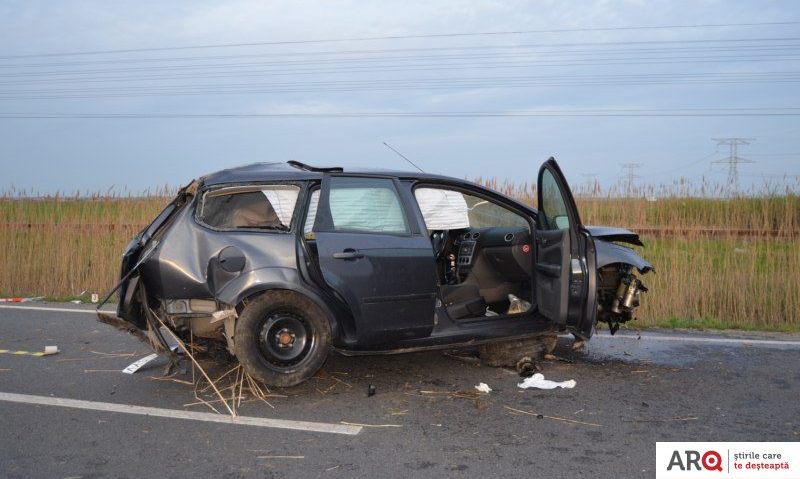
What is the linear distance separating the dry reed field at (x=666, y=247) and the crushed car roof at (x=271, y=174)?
13.6 ft

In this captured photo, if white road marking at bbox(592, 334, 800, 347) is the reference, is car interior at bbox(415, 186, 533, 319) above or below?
above

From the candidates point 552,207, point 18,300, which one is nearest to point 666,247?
point 552,207

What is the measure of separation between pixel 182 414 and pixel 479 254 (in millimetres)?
2795

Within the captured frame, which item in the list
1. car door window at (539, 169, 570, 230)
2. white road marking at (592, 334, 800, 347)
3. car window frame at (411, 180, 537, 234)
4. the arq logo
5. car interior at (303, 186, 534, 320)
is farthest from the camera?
white road marking at (592, 334, 800, 347)

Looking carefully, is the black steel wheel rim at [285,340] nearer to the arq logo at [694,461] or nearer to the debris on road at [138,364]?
the debris on road at [138,364]

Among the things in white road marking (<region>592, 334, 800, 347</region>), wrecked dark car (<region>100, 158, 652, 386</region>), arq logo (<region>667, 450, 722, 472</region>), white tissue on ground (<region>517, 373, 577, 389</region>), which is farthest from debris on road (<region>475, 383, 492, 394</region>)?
white road marking (<region>592, 334, 800, 347</region>)

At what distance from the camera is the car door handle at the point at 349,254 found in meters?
5.20

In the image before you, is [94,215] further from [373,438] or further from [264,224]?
[373,438]

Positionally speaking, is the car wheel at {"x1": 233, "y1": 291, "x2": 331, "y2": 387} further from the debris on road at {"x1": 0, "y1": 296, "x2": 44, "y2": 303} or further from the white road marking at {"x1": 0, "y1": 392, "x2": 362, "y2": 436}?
the debris on road at {"x1": 0, "y1": 296, "x2": 44, "y2": 303}

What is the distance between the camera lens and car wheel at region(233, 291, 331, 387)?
5.11m

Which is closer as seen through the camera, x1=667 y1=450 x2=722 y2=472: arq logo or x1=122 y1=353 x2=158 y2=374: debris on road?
x1=667 y1=450 x2=722 y2=472: arq logo

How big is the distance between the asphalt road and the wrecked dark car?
402 mm

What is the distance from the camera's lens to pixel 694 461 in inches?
160

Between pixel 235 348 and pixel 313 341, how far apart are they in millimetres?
559
